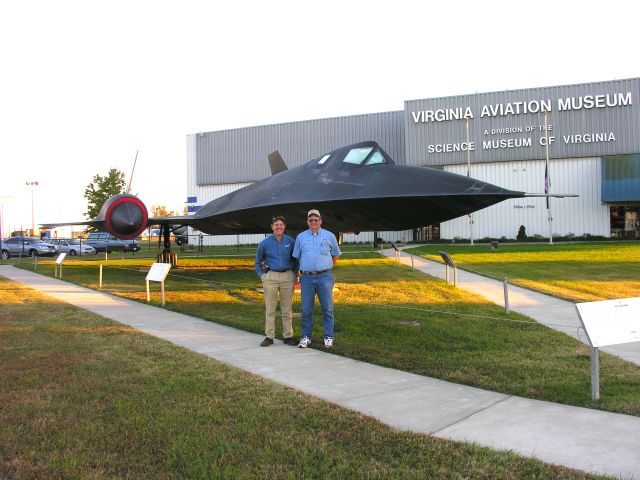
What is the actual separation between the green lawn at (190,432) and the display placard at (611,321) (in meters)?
1.68

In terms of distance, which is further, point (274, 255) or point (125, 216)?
point (125, 216)

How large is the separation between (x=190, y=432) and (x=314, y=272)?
330 centimetres

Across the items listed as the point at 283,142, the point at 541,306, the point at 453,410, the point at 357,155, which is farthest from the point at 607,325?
the point at 283,142

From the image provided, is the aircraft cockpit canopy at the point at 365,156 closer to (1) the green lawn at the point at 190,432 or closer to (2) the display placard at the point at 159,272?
(2) the display placard at the point at 159,272

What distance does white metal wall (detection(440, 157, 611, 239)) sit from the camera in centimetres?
3538

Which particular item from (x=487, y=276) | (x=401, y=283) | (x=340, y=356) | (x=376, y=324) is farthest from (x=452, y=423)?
(x=487, y=276)

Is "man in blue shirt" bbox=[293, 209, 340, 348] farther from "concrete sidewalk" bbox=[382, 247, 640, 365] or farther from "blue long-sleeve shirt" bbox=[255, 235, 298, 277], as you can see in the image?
"concrete sidewalk" bbox=[382, 247, 640, 365]

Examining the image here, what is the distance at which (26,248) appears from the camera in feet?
116

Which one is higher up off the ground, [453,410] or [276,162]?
[276,162]

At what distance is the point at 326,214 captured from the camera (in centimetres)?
1062

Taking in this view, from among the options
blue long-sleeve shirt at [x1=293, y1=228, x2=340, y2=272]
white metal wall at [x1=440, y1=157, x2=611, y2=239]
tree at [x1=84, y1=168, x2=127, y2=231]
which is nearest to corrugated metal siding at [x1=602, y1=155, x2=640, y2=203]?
white metal wall at [x1=440, y1=157, x2=611, y2=239]

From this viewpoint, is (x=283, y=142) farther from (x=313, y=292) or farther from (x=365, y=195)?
(x=313, y=292)

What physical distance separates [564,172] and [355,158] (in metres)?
30.4

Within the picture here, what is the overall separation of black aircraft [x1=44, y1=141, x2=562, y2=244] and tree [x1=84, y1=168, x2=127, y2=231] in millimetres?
51953
